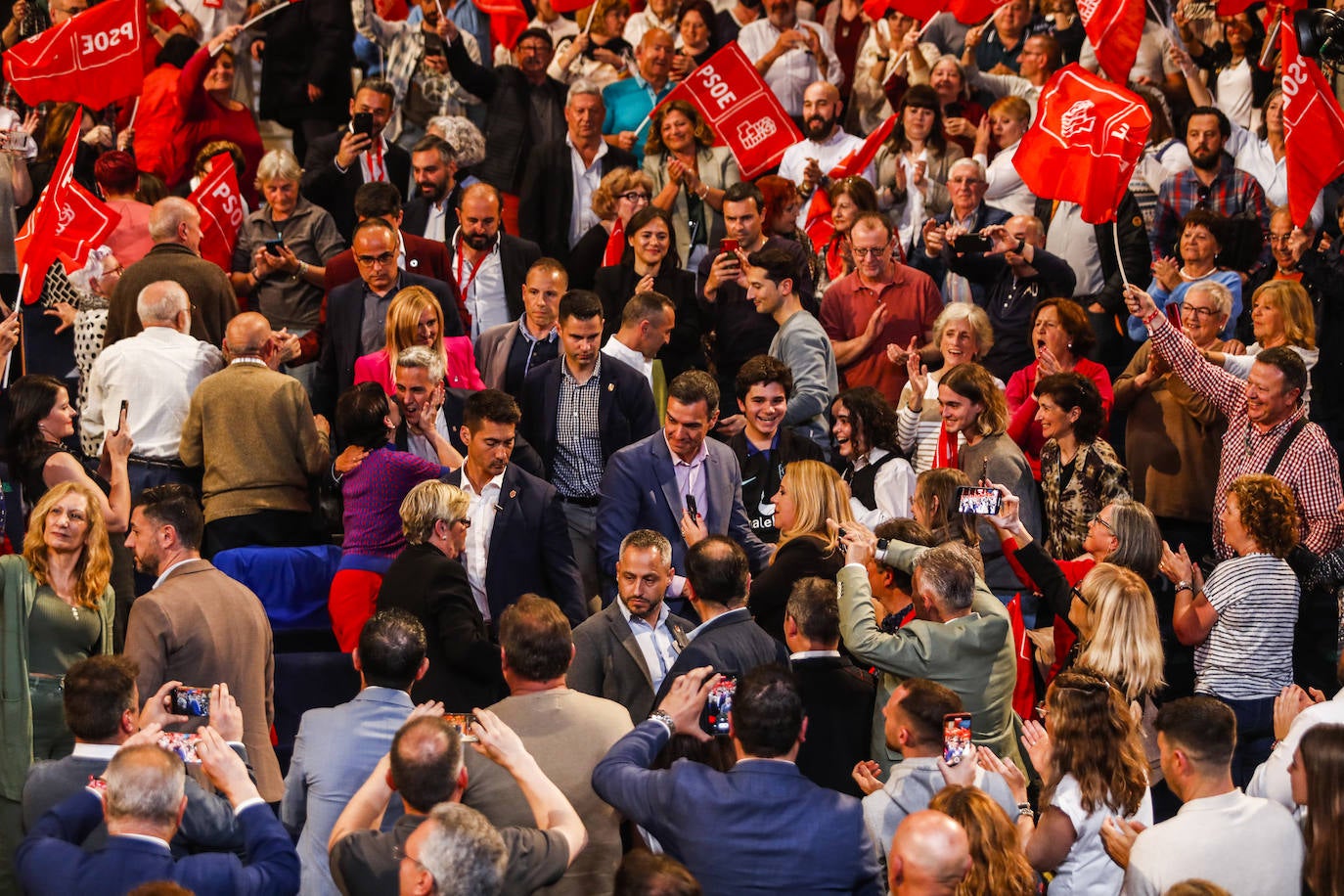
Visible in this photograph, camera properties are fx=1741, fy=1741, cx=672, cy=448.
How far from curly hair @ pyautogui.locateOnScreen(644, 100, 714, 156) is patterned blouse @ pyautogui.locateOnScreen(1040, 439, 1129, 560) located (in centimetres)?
387

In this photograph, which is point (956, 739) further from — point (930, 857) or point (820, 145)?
point (820, 145)

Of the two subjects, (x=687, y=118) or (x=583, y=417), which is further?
(x=687, y=118)

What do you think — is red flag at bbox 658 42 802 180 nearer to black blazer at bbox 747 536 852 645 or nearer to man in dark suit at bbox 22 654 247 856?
black blazer at bbox 747 536 852 645

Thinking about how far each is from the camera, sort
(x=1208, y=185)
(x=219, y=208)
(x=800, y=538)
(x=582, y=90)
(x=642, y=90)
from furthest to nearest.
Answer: (x=642, y=90), (x=582, y=90), (x=1208, y=185), (x=219, y=208), (x=800, y=538)

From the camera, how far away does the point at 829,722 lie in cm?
592

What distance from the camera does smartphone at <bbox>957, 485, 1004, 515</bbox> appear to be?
6723mm

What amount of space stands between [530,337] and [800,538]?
7.75 feet

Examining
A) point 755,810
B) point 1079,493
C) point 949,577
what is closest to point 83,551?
point 755,810

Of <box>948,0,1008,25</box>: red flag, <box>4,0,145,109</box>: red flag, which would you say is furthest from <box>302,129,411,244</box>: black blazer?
<box>948,0,1008,25</box>: red flag

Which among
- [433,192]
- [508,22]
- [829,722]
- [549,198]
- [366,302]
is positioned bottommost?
[829,722]

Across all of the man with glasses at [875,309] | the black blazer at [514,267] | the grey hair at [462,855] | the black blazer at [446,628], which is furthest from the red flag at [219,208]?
the grey hair at [462,855]

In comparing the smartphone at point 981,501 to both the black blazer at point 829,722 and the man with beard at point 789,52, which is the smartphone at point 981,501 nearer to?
the black blazer at point 829,722

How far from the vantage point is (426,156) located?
1018cm

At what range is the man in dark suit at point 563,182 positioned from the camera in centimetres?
1108
